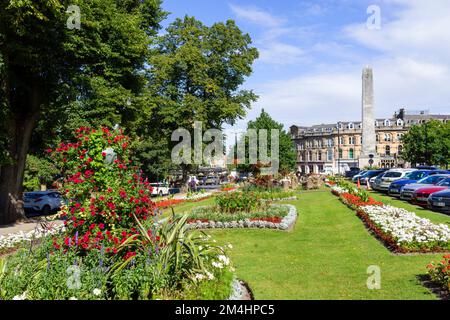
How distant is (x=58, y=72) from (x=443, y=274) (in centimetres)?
1988

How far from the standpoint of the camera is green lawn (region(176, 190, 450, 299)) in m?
7.68

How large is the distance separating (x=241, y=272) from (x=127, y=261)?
3382 mm

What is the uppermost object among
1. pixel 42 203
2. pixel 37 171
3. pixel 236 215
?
pixel 37 171

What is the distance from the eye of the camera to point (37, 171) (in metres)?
46.8

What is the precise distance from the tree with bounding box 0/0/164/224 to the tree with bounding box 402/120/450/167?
196 feet

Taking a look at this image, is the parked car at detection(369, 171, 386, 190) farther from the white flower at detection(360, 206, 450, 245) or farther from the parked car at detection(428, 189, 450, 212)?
the white flower at detection(360, 206, 450, 245)

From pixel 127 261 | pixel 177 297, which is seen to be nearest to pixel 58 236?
pixel 127 261

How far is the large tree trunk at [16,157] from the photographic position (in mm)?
21812

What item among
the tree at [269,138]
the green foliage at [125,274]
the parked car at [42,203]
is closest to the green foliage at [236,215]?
the green foliage at [125,274]

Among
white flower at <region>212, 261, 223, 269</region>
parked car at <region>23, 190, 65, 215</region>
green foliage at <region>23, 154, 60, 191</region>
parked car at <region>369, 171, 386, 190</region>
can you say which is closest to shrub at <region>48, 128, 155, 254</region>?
white flower at <region>212, 261, 223, 269</region>

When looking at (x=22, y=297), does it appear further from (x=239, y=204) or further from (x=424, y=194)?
(x=424, y=194)

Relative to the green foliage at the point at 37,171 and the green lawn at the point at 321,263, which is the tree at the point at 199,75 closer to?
the green foliage at the point at 37,171

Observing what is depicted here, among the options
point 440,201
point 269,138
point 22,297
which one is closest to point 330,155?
point 269,138

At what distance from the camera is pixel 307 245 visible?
12.4 meters
